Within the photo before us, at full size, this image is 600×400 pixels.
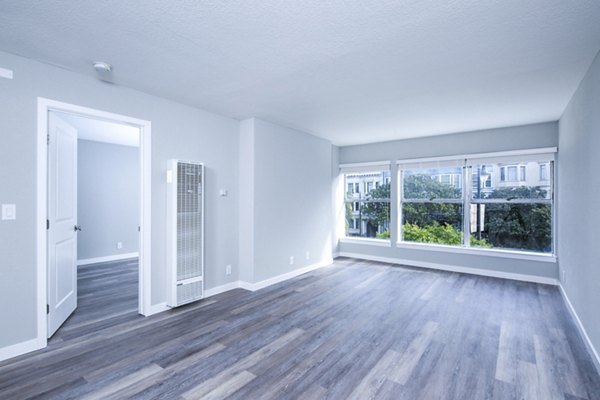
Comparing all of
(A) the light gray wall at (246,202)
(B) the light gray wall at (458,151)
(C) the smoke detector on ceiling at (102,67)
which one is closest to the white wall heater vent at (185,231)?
(A) the light gray wall at (246,202)

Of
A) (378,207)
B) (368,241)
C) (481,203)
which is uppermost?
(481,203)

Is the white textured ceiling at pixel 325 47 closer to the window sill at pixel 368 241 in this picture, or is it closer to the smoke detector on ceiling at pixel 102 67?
the smoke detector on ceiling at pixel 102 67

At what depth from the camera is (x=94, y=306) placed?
3525mm

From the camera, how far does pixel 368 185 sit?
6.26 m

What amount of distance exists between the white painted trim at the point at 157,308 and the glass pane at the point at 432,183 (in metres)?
4.59

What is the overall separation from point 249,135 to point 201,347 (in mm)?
2818

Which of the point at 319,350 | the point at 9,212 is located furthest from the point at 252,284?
the point at 9,212

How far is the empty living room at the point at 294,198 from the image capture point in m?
2.01

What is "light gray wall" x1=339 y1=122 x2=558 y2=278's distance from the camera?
4500 mm

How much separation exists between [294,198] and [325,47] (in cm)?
296

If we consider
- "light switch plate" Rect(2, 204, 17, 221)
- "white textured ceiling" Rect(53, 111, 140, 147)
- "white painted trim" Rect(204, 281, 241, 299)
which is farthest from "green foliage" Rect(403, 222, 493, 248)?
"light switch plate" Rect(2, 204, 17, 221)

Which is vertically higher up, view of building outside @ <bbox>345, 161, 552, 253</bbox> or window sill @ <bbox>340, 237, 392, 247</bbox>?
view of building outside @ <bbox>345, 161, 552, 253</bbox>

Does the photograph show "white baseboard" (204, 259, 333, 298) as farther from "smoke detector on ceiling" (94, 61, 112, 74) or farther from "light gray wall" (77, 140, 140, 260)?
"light gray wall" (77, 140, 140, 260)

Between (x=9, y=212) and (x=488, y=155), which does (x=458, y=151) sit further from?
(x=9, y=212)
